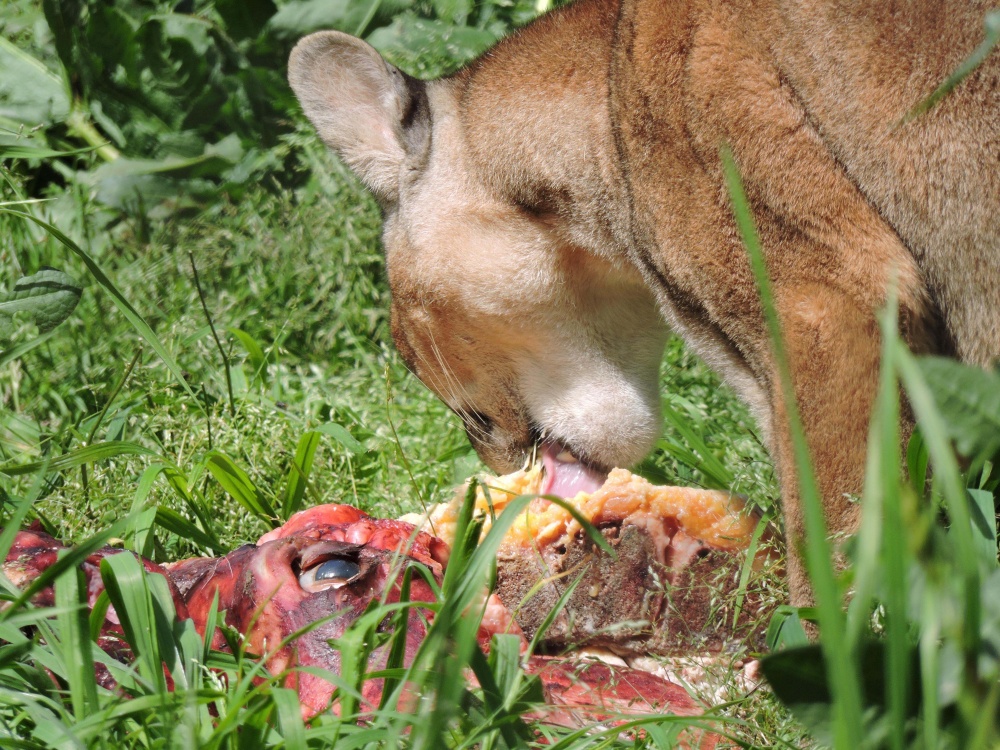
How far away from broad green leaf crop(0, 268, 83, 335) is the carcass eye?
3.53 feet

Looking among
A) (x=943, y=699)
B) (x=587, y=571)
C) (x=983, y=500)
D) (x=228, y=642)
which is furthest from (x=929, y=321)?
(x=228, y=642)

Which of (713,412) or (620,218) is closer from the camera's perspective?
(620,218)

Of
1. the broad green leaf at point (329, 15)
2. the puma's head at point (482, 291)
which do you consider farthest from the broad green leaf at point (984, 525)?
the broad green leaf at point (329, 15)

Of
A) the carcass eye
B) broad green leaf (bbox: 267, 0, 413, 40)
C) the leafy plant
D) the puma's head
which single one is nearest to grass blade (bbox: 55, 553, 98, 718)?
the carcass eye

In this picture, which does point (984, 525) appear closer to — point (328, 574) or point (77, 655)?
point (328, 574)

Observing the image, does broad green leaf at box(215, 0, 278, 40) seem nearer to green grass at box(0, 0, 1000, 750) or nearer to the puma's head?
green grass at box(0, 0, 1000, 750)

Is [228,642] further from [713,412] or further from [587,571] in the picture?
[713,412]

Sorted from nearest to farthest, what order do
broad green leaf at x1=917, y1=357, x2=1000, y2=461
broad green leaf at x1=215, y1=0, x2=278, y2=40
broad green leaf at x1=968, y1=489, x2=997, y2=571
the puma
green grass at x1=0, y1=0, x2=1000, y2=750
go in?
green grass at x1=0, y1=0, x2=1000, y2=750 → broad green leaf at x1=917, y1=357, x2=1000, y2=461 → broad green leaf at x1=968, y1=489, x2=997, y2=571 → the puma → broad green leaf at x1=215, y1=0, x2=278, y2=40

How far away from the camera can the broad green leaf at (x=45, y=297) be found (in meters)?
2.90

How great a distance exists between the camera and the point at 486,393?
389cm

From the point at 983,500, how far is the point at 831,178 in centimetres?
92

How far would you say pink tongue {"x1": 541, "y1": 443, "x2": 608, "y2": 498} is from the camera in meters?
3.87

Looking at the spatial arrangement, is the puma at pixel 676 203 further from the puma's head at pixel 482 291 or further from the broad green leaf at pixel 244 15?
the broad green leaf at pixel 244 15

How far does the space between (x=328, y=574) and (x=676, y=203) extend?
4.27 ft
